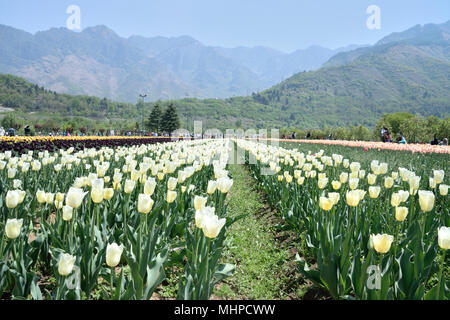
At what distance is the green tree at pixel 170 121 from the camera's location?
248 ft

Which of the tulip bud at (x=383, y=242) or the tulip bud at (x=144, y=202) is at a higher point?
the tulip bud at (x=144, y=202)

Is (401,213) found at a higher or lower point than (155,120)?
lower

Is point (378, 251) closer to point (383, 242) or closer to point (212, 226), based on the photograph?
point (383, 242)

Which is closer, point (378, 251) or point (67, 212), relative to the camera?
point (378, 251)

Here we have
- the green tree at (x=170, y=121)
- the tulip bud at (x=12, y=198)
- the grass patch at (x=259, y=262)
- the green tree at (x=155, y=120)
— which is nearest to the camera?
the tulip bud at (x=12, y=198)

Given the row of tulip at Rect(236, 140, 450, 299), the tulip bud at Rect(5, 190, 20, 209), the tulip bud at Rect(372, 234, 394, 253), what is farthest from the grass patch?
the tulip bud at Rect(5, 190, 20, 209)

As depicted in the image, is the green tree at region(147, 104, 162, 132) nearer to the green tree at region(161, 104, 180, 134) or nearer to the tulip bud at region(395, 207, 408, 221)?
the green tree at region(161, 104, 180, 134)

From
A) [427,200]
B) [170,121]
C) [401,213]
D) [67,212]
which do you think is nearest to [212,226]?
[67,212]

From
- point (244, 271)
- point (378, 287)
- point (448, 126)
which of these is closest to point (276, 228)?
point (244, 271)

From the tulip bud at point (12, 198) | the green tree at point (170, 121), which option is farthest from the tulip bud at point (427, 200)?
the green tree at point (170, 121)

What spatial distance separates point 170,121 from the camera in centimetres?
7588

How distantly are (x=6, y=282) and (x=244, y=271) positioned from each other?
89.6 inches

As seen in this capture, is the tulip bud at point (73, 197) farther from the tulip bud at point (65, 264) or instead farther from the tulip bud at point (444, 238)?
the tulip bud at point (444, 238)
